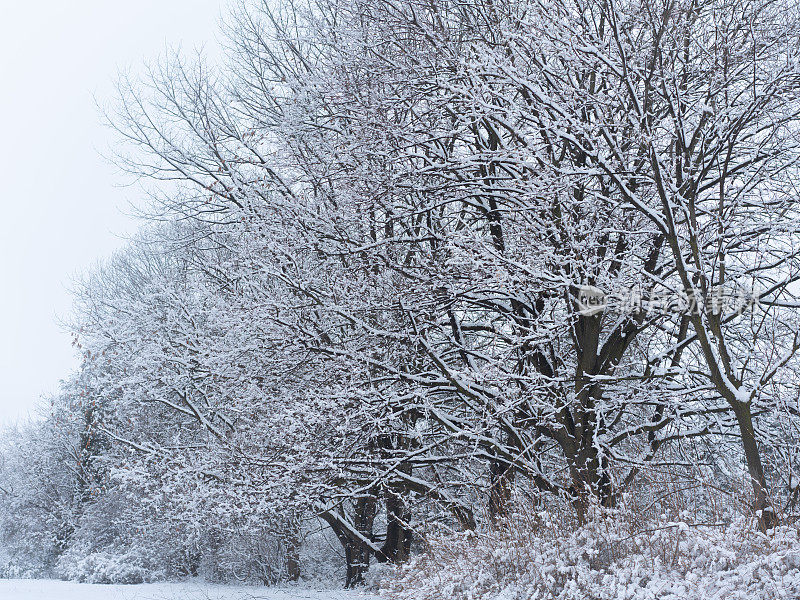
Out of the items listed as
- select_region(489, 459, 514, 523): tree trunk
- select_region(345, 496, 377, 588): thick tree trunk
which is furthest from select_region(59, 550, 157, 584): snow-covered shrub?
select_region(489, 459, 514, 523): tree trunk

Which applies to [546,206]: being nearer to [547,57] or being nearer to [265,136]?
[547,57]

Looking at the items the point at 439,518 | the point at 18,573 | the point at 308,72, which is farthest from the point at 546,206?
the point at 18,573

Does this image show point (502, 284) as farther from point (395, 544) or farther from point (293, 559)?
point (293, 559)

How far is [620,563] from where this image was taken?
4801 mm

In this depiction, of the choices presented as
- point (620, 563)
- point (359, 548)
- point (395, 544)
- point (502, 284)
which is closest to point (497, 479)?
point (502, 284)

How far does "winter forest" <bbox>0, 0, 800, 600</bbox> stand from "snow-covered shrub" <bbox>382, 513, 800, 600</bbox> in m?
0.03

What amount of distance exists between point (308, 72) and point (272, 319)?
4295 millimetres

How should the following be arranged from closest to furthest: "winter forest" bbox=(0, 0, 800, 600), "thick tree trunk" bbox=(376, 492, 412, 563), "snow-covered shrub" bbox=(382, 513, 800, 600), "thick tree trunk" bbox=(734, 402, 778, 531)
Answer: "snow-covered shrub" bbox=(382, 513, 800, 600), "thick tree trunk" bbox=(734, 402, 778, 531), "winter forest" bbox=(0, 0, 800, 600), "thick tree trunk" bbox=(376, 492, 412, 563)

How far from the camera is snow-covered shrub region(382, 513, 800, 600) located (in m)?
3.99

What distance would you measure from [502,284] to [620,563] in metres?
2.93

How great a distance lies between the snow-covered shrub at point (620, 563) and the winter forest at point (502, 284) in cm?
3

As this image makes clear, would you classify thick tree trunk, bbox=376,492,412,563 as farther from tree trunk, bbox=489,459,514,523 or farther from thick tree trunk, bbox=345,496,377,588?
tree trunk, bbox=489,459,514,523

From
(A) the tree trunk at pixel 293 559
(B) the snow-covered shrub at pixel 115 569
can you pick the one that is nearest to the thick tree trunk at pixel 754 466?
(A) the tree trunk at pixel 293 559

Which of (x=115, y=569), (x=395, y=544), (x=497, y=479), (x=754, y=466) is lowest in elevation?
(x=115, y=569)
